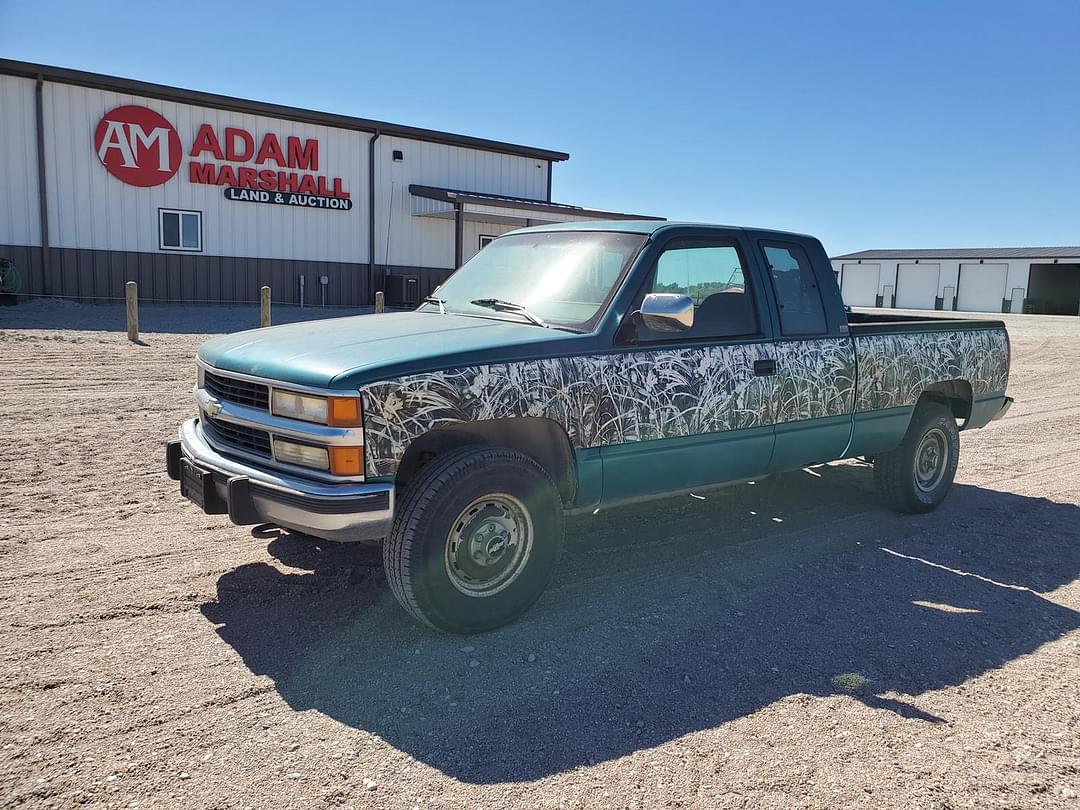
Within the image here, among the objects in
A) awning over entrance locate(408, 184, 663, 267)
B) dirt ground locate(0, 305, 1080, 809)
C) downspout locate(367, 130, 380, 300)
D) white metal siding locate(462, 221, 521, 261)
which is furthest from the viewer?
white metal siding locate(462, 221, 521, 261)

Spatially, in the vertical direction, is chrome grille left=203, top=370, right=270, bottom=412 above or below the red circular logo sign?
below

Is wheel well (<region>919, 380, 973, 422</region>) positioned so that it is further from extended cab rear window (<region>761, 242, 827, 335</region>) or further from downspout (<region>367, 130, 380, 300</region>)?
downspout (<region>367, 130, 380, 300</region>)

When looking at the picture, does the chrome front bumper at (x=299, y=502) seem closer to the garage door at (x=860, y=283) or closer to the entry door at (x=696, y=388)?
the entry door at (x=696, y=388)

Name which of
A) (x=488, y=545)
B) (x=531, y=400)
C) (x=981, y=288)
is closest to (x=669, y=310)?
(x=531, y=400)

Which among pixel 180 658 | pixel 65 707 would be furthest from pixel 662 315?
pixel 65 707

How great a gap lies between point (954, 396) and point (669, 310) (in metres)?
3.65

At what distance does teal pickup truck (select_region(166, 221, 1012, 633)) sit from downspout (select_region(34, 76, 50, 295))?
18608 mm

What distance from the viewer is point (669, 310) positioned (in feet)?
13.9

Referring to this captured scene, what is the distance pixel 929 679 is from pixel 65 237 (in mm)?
22038

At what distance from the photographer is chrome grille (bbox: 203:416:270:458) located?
13.1 feet

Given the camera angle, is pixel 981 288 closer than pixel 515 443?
No

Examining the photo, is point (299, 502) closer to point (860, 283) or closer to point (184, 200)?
point (184, 200)

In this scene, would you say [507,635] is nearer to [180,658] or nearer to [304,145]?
[180,658]

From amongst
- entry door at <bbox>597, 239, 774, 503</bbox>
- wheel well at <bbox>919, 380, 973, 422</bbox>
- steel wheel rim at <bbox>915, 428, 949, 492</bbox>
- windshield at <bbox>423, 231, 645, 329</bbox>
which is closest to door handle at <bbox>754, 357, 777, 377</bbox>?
entry door at <bbox>597, 239, 774, 503</bbox>
